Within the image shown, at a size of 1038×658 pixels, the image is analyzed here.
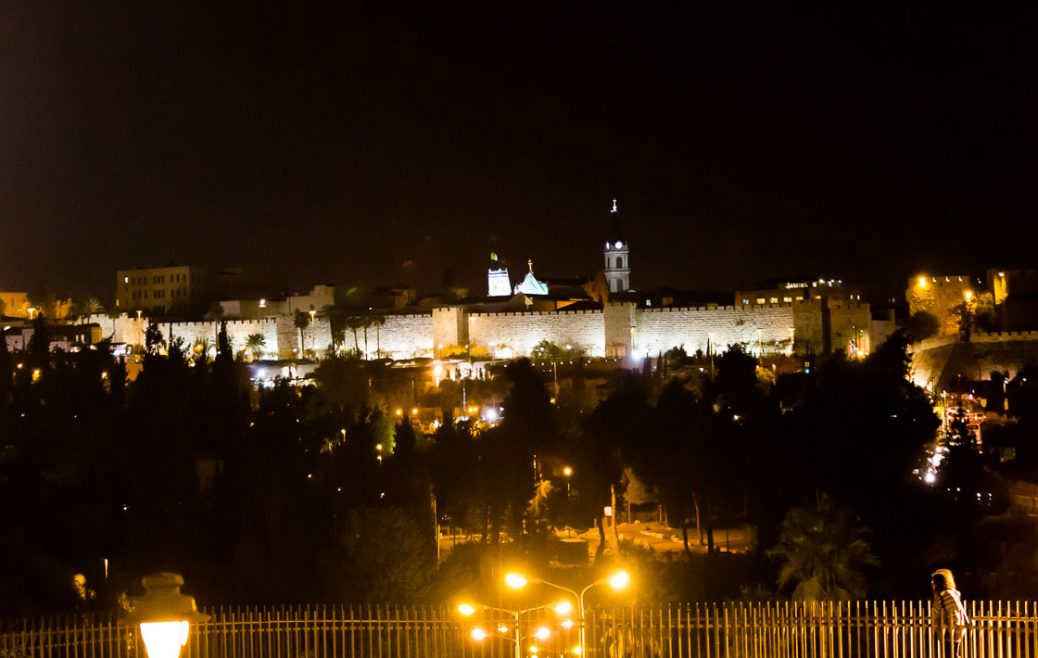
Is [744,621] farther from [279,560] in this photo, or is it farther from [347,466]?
[347,466]

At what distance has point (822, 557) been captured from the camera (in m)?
14.8

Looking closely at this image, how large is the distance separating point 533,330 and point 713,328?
20.8ft

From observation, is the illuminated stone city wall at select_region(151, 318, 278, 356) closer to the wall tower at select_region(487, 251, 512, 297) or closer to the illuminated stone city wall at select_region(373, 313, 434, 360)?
the illuminated stone city wall at select_region(373, 313, 434, 360)

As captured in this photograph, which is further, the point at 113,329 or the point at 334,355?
the point at 113,329

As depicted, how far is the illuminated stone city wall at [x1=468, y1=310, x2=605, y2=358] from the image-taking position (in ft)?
140

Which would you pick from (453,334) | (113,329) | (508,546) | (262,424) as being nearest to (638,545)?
(508,546)

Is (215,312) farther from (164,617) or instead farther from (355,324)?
(164,617)

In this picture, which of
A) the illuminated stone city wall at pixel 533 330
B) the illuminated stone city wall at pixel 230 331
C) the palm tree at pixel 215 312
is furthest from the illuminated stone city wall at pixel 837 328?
the palm tree at pixel 215 312

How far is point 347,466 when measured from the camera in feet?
67.2

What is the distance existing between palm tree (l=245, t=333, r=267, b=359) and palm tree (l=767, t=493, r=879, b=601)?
33763mm

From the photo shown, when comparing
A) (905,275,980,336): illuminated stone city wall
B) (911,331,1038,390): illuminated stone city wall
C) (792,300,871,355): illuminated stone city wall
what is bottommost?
(911,331,1038,390): illuminated stone city wall

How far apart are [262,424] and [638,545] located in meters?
7.21

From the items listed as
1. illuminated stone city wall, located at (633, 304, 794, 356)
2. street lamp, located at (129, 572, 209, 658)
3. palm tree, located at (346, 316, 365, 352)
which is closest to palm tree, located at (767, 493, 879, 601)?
street lamp, located at (129, 572, 209, 658)

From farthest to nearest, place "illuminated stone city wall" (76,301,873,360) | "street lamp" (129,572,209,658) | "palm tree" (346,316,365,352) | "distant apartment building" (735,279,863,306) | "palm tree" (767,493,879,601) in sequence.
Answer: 1. "palm tree" (346,316,365,352)
2. "distant apartment building" (735,279,863,306)
3. "illuminated stone city wall" (76,301,873,360)
4. "palm tree" (767,493,879,601)
5. "street lamp" (129,572,209,658)
